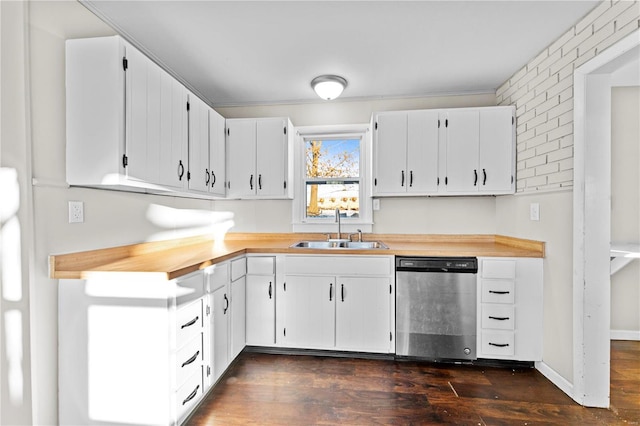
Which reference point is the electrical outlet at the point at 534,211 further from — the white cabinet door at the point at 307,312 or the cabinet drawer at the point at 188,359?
the cabinet drawer at the point at 188,359

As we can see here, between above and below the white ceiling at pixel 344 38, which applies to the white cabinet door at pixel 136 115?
below

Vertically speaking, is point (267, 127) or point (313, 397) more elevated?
point (267, 127)

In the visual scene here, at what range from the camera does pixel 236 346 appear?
258cm

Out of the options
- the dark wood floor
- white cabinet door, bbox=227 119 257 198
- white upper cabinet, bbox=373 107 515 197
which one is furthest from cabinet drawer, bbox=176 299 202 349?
white upper cabinet, bbox=373 107 515 197

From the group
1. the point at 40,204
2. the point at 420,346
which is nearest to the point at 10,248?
the point at 40,204

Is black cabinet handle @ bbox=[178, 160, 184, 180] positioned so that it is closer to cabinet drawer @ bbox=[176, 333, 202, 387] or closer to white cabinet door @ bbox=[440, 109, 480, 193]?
cabinet drawer @ bbox=[176, 333, 202, 387]

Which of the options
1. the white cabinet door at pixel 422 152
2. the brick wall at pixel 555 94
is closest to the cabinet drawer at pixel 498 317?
the brick wall at pixel 555 94

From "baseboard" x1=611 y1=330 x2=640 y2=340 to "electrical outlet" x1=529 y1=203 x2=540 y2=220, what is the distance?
5.43 ft

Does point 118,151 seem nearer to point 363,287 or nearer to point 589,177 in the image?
point 363,287

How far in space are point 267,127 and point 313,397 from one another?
241 cm

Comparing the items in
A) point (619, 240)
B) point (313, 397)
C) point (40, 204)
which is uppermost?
point (40, 204)

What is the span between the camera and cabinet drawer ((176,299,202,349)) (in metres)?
1.76

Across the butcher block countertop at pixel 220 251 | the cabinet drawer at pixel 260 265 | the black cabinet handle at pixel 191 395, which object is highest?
the butcher block countertop at pixel 220 251

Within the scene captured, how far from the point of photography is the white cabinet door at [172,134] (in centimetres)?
212
